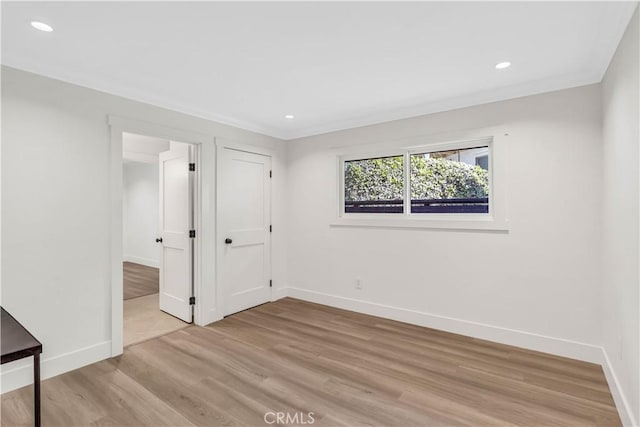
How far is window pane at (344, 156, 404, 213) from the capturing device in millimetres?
3879

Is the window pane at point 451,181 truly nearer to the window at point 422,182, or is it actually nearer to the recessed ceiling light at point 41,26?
the window at point 422,182

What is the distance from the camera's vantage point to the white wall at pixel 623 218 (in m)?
1.73

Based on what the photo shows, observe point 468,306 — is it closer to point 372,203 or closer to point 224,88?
point 372,203

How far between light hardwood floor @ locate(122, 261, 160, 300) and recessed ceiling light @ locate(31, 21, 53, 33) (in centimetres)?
376

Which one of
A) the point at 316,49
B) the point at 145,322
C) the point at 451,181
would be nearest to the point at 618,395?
the point at 451,181

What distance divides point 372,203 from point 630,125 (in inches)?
99.5

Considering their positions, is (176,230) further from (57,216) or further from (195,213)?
(57,216)

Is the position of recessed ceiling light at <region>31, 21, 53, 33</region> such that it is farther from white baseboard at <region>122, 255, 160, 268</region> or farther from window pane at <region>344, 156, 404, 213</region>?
white baseboard at <region>122, 255, 160, 268</region>

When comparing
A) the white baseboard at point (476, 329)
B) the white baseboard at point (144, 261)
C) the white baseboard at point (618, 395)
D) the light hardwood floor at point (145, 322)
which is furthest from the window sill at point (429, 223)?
the white baseboard at point (144, 261)

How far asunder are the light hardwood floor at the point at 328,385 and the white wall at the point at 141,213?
464 cm

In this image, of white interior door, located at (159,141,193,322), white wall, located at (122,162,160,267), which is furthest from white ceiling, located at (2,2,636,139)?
white wall, located at (122,162,160,267)

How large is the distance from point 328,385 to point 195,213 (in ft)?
7.58

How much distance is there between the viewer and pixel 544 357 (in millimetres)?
2789

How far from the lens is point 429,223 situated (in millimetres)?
3512
